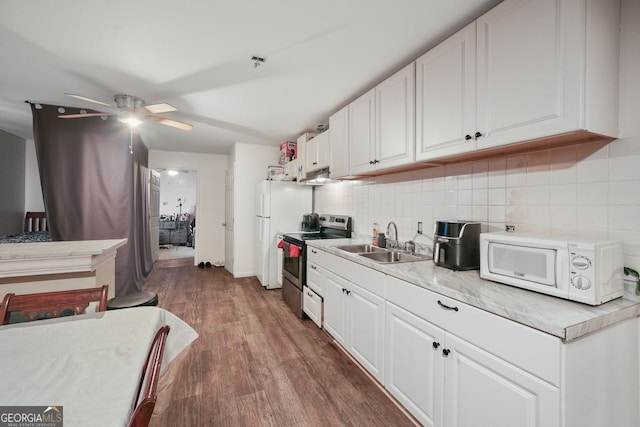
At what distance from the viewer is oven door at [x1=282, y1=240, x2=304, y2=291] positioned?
9.71 feet

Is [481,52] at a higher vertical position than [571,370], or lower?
higher

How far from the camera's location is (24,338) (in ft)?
3.32

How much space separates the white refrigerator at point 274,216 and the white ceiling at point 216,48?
53.3 inches

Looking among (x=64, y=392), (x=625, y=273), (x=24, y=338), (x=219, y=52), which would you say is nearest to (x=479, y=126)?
(x=625, y=273)

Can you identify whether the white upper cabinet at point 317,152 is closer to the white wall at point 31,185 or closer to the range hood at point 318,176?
the range hood at point 318,176

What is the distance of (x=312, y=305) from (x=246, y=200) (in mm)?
2585

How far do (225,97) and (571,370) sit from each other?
10.1 feet

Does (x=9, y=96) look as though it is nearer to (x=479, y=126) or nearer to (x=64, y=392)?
(x=64, y=392)

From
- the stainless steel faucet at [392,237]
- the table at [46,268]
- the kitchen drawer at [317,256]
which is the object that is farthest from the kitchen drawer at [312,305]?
the table at [46,268]

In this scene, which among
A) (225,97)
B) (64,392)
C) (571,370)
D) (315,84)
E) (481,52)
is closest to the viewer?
(64,392)

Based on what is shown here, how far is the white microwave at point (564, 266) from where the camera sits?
99 cm

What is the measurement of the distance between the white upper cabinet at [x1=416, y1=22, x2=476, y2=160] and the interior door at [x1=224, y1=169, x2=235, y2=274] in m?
3.68

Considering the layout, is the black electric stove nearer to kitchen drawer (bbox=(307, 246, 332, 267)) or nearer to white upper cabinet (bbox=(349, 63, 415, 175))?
kitchen drawer (bbox=(307, 246, 332, 267))

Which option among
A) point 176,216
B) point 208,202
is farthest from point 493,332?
point 176,216
